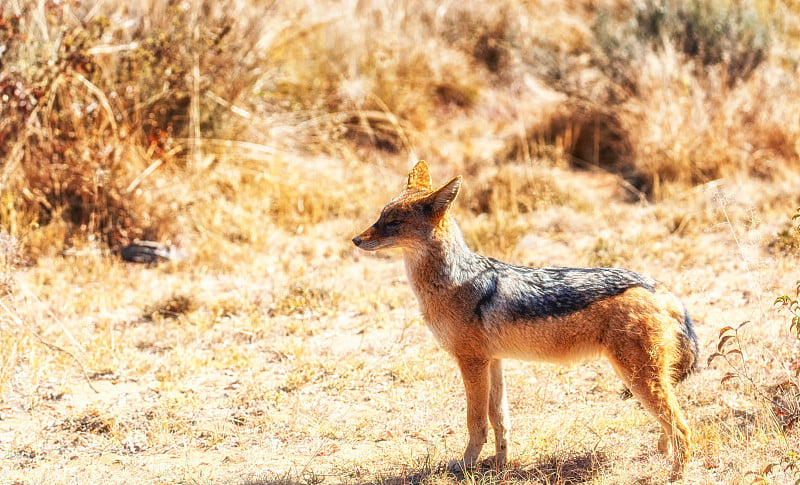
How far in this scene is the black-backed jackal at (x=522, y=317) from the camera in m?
4.45

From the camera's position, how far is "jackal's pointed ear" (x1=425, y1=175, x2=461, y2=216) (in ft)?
15.5

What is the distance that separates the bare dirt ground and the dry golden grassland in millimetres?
24

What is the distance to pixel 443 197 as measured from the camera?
187 inches

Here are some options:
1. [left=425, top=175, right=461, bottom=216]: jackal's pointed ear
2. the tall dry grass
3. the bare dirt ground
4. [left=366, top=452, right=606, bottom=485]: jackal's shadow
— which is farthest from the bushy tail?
the tall dry grass

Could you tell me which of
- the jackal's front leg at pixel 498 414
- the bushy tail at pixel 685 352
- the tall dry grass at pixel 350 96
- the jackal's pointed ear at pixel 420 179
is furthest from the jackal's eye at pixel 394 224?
the tall dry grass at pixel 350 96

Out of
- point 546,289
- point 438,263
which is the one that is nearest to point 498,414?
point 546,289

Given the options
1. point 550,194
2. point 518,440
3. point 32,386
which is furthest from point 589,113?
point 32,386

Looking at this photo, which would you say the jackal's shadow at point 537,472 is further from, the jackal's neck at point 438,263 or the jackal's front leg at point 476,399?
the jackal's neck at point 438,263

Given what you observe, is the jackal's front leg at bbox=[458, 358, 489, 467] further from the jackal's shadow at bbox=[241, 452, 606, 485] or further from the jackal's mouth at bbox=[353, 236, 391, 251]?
the jackal's mouth at bbox=[353, 236, 391, 251]

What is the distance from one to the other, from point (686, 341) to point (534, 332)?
76 centimetres

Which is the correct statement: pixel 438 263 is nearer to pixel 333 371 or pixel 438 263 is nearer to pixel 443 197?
pixel 443 197

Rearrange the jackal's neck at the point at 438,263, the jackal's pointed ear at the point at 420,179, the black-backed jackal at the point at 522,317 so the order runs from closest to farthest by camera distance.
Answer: the black-backed jackal at the point at 522,317
the jackal's neck at the point at 438,263
the jackal's pointed ear at the point at 420,179

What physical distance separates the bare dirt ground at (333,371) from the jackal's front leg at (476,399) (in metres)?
0.16

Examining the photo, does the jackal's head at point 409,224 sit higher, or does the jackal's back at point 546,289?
the jackal's head at point 409,224
